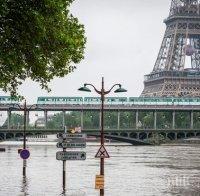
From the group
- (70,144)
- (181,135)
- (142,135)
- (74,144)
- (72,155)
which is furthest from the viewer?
(142,135)

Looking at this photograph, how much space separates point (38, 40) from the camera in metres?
34.1

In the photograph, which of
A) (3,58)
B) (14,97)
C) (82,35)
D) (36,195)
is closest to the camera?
(3,58)

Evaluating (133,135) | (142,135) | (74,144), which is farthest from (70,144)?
(142,135)

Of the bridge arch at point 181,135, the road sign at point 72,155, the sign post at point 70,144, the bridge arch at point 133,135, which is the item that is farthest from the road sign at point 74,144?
the bridge arch at point 181,135

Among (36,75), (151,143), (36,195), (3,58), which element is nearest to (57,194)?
(36,195)

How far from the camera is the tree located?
109ft

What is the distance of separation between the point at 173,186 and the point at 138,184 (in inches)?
132

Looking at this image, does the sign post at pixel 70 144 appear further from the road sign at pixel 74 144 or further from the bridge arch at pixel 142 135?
the bridge arch at pixel 142 135

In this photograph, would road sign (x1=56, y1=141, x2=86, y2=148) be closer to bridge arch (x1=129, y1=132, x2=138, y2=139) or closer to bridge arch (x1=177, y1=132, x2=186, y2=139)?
bridge arch (x1=129, y1=132, x2=138, y2=139)

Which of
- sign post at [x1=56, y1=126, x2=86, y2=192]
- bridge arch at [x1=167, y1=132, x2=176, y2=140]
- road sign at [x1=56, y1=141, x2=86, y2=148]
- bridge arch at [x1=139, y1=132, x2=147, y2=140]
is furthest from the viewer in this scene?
bridge arch at [x1=139, y1=132, x2=147, y2=140]

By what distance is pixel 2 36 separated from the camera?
34.7 m

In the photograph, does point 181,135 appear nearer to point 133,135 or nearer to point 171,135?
point 171,135

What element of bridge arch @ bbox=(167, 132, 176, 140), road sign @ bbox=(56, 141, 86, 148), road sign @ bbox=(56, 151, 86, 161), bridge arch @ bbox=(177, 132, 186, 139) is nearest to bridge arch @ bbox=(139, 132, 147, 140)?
bridge arch @ bbox=(167, 132, 176, 140)

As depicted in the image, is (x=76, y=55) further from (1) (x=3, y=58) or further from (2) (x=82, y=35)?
(1) (x=3, y=58)
